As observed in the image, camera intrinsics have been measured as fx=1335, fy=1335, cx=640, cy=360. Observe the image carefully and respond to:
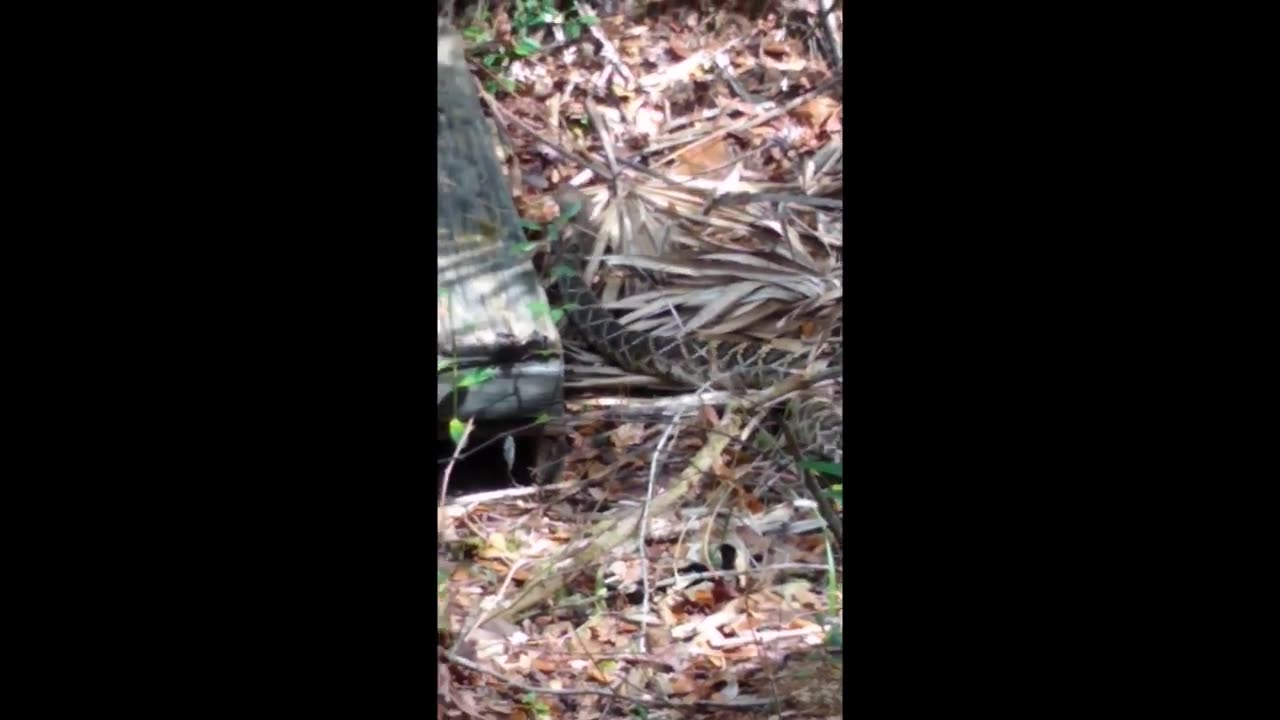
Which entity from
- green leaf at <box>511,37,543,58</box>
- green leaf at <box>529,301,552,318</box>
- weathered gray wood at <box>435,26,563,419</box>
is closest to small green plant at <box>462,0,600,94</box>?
green leaf at <box>511,37,543,58</box>

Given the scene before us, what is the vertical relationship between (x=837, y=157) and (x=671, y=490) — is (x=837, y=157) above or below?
above

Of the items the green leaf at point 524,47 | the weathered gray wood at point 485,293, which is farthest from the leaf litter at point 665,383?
the weathered gray wood at point 485,293

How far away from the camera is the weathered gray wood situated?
7.64 ft

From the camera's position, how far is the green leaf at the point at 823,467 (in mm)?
2463

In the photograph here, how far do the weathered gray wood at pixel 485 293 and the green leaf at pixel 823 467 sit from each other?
480 mm

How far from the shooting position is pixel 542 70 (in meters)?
2.94

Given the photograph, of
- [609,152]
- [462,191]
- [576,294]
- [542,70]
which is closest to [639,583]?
[576,294]

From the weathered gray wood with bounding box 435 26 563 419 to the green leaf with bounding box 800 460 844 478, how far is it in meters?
0.48

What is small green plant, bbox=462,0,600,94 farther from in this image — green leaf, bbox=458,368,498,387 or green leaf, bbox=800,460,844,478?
green leaf, bbox=800,460,844,478

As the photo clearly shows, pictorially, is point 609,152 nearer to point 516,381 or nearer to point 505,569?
point 516,381

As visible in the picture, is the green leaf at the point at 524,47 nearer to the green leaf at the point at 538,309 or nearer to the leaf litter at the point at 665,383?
the leaf litter at the point at 665,383

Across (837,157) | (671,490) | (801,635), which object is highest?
(837,157)

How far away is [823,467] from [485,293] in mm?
699

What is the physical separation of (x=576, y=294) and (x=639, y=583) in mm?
666
